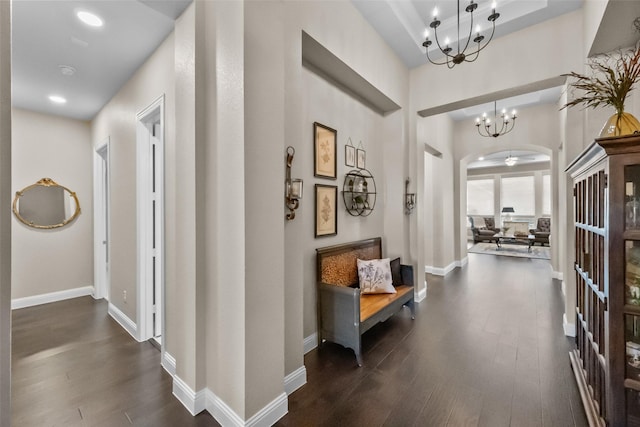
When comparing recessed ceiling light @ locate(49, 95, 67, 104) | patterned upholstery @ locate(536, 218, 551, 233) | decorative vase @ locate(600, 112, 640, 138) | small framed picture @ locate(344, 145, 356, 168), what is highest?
recessed ceiling light @ locate(49, 95, 67, 104)

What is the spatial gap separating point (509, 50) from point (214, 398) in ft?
15.1

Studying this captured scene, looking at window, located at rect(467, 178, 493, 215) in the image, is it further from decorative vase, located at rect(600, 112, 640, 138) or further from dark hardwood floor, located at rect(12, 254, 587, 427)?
decorative vase, located at rect(600, 112, 640, 138)

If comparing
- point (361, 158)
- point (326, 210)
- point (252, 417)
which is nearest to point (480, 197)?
point (361, 158)

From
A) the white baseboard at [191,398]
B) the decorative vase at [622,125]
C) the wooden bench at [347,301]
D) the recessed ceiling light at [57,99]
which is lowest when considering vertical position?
the white baseboard at [191,398]

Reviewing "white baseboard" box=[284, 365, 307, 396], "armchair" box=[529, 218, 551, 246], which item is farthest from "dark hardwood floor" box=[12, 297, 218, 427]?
"armchair" box=[529, 218, 551, 246]

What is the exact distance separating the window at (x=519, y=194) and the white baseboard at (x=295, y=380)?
12.0 m

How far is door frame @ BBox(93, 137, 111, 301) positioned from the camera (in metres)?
4.23

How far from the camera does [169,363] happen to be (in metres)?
2.34

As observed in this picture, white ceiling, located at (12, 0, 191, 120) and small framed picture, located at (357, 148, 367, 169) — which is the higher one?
white ceiling, located at (12, 0, 191, 120)

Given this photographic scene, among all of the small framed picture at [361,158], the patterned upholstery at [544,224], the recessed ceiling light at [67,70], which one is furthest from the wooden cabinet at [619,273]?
the patterned upholstery at [544,224]

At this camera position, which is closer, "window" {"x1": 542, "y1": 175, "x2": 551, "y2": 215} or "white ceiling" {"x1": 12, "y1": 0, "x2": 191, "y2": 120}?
"white ceiling" {"x1": 12, "y1": 0, "x2": 191, "y2": 120}

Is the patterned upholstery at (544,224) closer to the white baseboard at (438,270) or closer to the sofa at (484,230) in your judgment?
the sofa at (484,230)

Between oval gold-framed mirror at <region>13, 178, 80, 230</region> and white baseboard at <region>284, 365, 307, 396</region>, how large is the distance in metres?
4.58

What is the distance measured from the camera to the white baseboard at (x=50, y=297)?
392 cm
